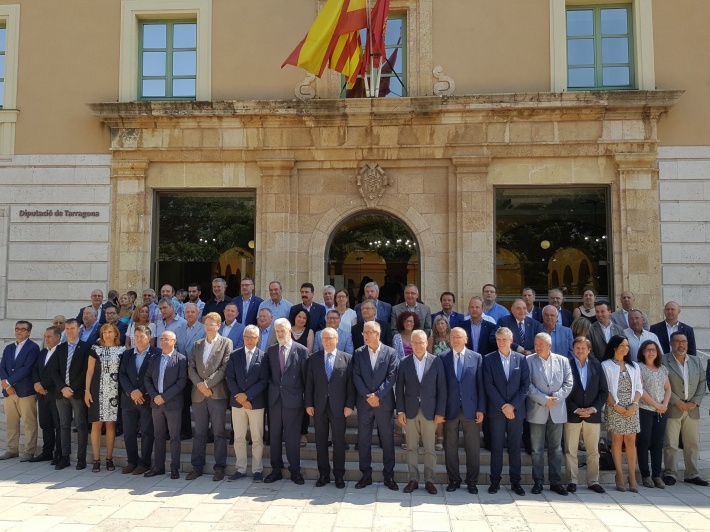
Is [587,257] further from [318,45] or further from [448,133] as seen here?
[318,45]

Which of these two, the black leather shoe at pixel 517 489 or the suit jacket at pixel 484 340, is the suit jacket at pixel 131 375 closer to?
the suit jacket at pixel 484 340

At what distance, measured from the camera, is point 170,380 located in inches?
282

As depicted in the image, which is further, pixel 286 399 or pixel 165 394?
pixel 165 394

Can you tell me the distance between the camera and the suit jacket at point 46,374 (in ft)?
25.1

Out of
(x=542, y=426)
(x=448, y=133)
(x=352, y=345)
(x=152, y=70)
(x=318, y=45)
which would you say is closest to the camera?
(x=542, y=426)

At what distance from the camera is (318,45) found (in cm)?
1000

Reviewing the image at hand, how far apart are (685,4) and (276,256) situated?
8769mm

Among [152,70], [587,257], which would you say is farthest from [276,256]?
[587,257]

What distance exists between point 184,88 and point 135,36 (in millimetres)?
1382

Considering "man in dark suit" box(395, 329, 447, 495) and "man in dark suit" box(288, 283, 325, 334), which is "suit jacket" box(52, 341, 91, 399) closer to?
"man in dark suit" box(288, 283, 325, 334)

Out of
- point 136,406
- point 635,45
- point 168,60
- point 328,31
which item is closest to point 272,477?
point 136,406

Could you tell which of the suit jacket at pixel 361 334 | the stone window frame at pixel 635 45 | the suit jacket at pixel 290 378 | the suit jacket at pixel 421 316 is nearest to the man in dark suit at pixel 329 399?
the suit jacket at pixel 290 378

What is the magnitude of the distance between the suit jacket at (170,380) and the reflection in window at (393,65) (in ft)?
21.1

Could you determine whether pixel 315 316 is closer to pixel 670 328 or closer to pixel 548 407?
pixel 548 407
